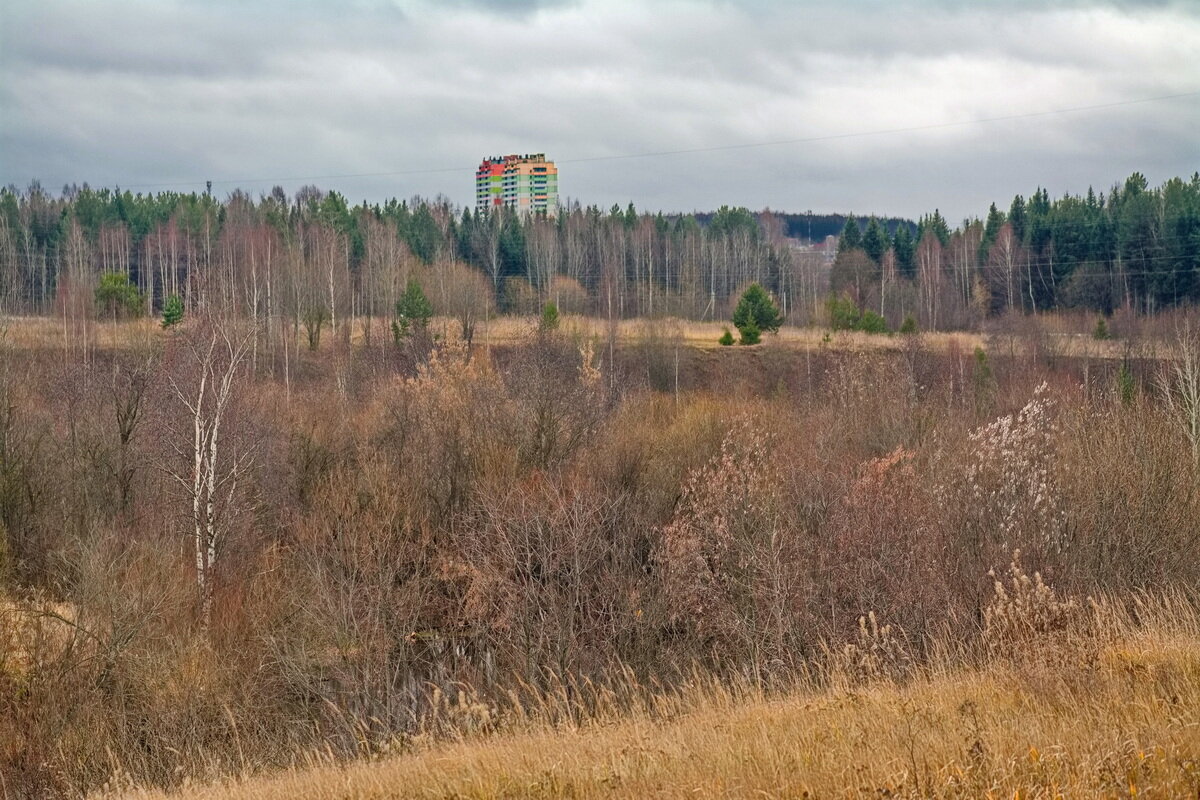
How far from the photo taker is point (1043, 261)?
82688mm

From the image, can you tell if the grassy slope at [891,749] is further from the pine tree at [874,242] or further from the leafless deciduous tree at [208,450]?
the pine tree at [874,242]

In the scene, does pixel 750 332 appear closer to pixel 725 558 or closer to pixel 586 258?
pixel 586 258

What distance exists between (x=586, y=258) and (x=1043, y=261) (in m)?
36.6

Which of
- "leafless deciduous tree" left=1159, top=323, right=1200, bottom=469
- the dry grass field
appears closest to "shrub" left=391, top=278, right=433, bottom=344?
"leafless deciduous tree" left=1159, top=323, right=1200, bottom=469

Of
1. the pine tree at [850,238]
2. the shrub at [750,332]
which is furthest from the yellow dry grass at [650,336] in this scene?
the pine tree at [850,238]

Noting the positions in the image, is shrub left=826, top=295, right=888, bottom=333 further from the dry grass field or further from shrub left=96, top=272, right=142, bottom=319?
the dry grass field

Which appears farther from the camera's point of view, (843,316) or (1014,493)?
(843,316)

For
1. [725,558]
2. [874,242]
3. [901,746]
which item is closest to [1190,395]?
[725,558]

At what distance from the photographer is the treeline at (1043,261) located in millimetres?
73750

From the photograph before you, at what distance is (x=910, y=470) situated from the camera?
84.2ft

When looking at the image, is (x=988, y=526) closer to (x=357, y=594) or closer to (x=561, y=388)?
→ (x=357, y=594)

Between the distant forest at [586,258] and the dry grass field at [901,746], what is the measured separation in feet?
162

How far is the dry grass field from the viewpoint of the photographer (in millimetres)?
6797

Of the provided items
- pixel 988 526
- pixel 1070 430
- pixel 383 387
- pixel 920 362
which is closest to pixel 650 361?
pixel 920 362
